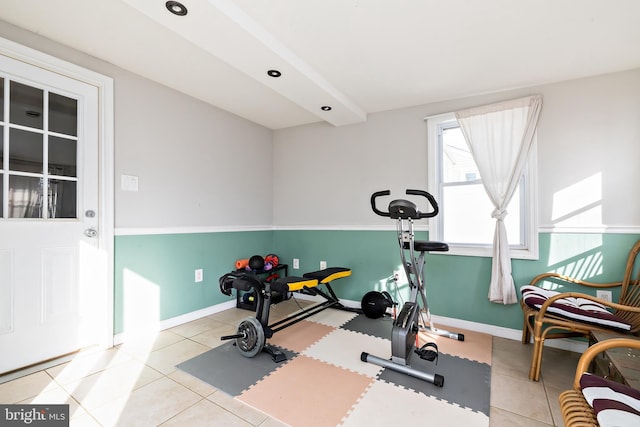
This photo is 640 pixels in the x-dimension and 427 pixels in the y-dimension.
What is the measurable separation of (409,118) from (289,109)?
1377mm

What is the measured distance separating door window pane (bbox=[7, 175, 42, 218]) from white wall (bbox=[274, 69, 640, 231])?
9.21 ft

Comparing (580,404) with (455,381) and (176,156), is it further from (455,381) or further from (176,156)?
(176,156)

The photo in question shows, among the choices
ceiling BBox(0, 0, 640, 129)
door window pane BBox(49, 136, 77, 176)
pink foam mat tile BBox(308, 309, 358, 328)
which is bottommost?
pink foam mat tile BBox(308, 309, 358, 328)

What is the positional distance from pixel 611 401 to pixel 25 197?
3309 mm

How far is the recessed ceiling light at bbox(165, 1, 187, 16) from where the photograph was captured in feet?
4.94

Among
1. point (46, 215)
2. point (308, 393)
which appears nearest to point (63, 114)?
point (46, 215)

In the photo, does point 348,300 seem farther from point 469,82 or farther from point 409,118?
point 469,82

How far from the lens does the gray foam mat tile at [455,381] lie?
1676mm

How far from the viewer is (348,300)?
3.45 metres

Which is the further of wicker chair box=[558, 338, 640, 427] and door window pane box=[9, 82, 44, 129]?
door window pane box=[9, 82, 44, 129]

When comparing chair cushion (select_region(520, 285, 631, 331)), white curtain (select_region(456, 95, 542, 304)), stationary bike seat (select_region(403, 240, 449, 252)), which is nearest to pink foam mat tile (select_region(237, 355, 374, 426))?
stationary bike seat (select_region(403, 240, 449, 252))

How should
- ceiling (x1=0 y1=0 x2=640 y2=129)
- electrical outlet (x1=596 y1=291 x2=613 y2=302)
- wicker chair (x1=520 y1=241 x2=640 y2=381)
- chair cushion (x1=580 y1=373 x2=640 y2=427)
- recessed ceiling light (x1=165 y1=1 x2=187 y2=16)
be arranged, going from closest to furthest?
chair cushion (x1=580 y1=373 x2=640 y2=427) < recessed ceiling light (x1=165 y1=1 x2=187 y2=16) < ceiling (x1=0 y1=0 x2=640 y2=129) < wicker chair (x1=520 y1=241 x2=640 y2=381) < electrical outlet (x1=596 y1=291 x2=613 y2=302)

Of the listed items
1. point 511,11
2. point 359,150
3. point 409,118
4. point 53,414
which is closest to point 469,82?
point 409,118

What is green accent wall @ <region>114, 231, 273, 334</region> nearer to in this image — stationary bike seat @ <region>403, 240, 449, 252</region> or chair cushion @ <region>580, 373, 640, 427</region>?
stationary bike seat @ <region>403, 240, 449, 252</region>
